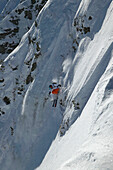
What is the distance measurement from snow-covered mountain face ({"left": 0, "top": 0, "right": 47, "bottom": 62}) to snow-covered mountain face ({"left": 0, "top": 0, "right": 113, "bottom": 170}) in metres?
5.58

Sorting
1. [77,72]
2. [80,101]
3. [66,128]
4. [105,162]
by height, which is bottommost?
[66,128]

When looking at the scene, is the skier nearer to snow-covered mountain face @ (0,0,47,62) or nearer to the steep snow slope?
the steep snow slope

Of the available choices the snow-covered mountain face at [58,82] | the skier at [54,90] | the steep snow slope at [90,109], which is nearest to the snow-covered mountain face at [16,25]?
the snow-covered mountain face at [58,82]

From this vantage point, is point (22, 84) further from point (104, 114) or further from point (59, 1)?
point (104, 114)

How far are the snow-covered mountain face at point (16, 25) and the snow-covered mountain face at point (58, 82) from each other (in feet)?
18.3

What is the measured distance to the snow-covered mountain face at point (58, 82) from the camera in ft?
34.2

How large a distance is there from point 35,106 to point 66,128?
513 centimetres

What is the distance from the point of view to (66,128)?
1261 cm

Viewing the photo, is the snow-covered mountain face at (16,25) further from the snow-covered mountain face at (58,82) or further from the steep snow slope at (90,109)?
the steep snow slope at (90,109)

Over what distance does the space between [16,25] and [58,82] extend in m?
16.1

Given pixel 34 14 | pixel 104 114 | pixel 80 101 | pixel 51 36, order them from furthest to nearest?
pixel 34 14, pixel 51 36, pixel 80 101, pixel 104 114

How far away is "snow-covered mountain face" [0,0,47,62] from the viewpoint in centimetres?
2592

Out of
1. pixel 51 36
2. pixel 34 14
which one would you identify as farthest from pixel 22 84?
pixel 34 14

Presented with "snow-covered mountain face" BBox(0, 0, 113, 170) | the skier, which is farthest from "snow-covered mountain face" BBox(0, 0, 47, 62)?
the skier
